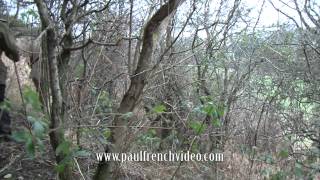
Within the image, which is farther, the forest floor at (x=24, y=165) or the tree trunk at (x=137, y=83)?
the forest floor at (x=24, y=165)

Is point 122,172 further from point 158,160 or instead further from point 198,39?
point 198,39

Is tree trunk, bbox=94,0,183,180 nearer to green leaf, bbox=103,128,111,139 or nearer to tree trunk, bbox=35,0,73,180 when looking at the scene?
green leaf, bbox=103,128,111,139

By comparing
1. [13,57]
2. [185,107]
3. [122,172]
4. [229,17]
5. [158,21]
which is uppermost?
[229,17]

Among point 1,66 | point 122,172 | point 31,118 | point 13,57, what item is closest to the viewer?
point 31,118

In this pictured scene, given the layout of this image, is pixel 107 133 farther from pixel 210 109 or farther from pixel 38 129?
pixel 38 129

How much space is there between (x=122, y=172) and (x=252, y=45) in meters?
2.75

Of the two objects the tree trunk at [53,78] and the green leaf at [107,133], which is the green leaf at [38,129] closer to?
the tree trunk at [53,78]

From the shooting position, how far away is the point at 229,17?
545cm

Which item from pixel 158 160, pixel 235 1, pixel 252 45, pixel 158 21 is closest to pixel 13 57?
pixel 158 21

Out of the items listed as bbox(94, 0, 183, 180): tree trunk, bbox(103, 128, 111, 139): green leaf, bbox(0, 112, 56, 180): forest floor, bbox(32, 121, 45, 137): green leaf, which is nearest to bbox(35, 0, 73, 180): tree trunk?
bbox(103, 128, 111, 139): green leaf

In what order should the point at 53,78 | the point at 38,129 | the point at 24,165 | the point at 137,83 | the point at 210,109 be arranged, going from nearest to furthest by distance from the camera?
the point at 38,129, the point at 210,109, the point at 53,78, the point at 137,83, the point at 24,165

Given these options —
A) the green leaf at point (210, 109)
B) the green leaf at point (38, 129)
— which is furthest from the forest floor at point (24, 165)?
the green leaf at point (38, 129)

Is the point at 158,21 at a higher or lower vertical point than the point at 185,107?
higher

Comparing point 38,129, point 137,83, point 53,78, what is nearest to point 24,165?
point 53,78
